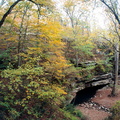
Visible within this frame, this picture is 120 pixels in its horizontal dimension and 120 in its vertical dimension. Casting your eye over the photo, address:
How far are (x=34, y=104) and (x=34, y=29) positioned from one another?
435 centimetres

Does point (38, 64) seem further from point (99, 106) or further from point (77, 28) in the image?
point (99, 106)

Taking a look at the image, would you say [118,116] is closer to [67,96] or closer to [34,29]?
[67,96]

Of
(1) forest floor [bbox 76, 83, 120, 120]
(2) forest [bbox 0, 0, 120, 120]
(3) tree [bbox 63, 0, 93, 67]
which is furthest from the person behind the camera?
(3) tree [bbox 63, 0, 93, 67]

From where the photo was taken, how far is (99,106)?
32.4 ft

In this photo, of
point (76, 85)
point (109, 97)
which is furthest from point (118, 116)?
point (109, 97)

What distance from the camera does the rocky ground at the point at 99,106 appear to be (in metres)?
8.48

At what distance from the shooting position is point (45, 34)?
6.68 m

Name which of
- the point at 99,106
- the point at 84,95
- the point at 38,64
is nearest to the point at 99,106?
the point at 99,106

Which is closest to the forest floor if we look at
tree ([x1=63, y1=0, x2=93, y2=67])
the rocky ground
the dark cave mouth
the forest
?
the rocky ground

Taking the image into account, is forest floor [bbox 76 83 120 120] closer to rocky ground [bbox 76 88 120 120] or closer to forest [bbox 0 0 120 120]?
rocky ground [bbox 76 88 120 120]

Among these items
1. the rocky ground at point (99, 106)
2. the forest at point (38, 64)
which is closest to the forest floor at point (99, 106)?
the rocky ground at point (99, 106)

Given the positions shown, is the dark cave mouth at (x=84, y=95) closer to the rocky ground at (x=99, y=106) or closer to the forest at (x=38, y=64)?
the rocky ground at (x=99, y=106)

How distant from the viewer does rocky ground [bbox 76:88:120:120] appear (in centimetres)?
848

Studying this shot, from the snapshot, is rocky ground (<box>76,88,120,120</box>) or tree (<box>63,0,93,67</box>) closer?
rocky ground (<box>76,88,120,120</box>)
